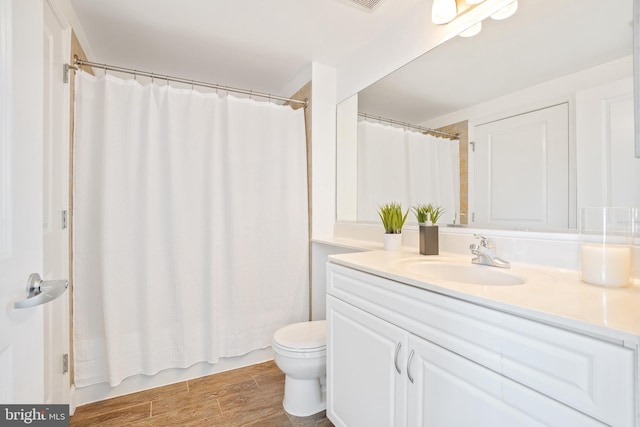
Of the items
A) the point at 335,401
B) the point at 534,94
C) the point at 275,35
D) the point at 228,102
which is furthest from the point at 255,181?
the point at 534,94

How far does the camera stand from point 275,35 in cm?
183

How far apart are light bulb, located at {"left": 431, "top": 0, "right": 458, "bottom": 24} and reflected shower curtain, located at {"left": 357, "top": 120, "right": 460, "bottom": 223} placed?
578 mm

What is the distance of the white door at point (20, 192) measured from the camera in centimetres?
53

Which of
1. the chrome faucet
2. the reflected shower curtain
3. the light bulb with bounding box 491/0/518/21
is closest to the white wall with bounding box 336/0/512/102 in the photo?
the light bulb with bounding box 491/0/518/21

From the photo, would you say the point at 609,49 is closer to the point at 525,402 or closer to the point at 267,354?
the point at 525,402

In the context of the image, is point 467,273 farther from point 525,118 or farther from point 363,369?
point 525,118

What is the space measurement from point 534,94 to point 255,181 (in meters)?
1.65

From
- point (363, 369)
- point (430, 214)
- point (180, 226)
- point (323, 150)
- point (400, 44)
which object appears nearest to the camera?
point (363, 369)

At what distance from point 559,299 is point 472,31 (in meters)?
1.28

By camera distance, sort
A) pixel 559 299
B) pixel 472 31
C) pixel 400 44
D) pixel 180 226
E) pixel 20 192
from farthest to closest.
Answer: pixel 180 226
pixel 400 44
pixel 472 31
pixel 559 299
pixel 20 192

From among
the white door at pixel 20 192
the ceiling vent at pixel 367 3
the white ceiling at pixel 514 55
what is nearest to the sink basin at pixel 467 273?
the white ceiling at pixel 514 55

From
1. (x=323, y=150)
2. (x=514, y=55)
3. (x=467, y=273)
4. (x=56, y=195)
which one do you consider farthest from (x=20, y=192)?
(x=323, y=150)

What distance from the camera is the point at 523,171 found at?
119 centimetres

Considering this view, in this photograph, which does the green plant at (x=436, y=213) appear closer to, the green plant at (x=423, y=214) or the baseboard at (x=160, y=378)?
the green plant at (x=423, y=214)
